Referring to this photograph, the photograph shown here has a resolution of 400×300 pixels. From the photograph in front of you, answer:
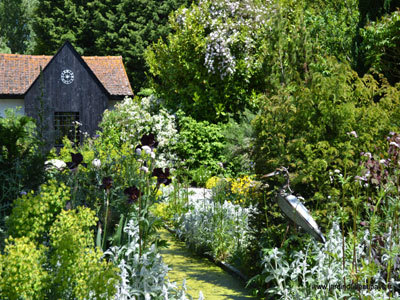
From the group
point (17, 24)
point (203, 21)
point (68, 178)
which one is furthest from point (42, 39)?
point (68, 178)

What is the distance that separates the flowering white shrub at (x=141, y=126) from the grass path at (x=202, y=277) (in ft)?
23.5

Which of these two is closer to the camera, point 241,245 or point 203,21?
point 241,245

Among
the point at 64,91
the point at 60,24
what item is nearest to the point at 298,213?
the point at 64,91

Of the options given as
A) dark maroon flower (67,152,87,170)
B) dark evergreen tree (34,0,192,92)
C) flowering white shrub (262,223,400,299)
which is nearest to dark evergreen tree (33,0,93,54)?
dark evergreen tree (34,0,192,92)

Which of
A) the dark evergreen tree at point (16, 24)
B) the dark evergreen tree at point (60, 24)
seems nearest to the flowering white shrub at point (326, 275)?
the dark evergreen tree at point (60, 24)

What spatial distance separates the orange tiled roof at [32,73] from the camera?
21312mm

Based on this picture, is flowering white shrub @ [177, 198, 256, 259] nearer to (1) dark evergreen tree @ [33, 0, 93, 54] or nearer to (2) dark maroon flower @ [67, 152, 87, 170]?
(2) dark maroon flower @ [67, 152, 87, 170]

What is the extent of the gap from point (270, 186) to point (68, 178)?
2.46 meters

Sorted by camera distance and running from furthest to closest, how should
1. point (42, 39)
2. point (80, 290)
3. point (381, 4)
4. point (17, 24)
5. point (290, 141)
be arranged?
point (17, 24) < point (42, 39) < point (381, 4) < point (290, 141) < point (80, 290)

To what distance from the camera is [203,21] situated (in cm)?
1491

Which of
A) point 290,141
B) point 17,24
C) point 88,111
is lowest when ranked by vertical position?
point 290,141

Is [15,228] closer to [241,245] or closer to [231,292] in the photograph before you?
[231,292]

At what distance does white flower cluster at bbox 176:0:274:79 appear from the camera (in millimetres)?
14547

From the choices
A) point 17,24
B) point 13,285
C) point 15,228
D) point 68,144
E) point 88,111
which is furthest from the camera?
point 17,24
